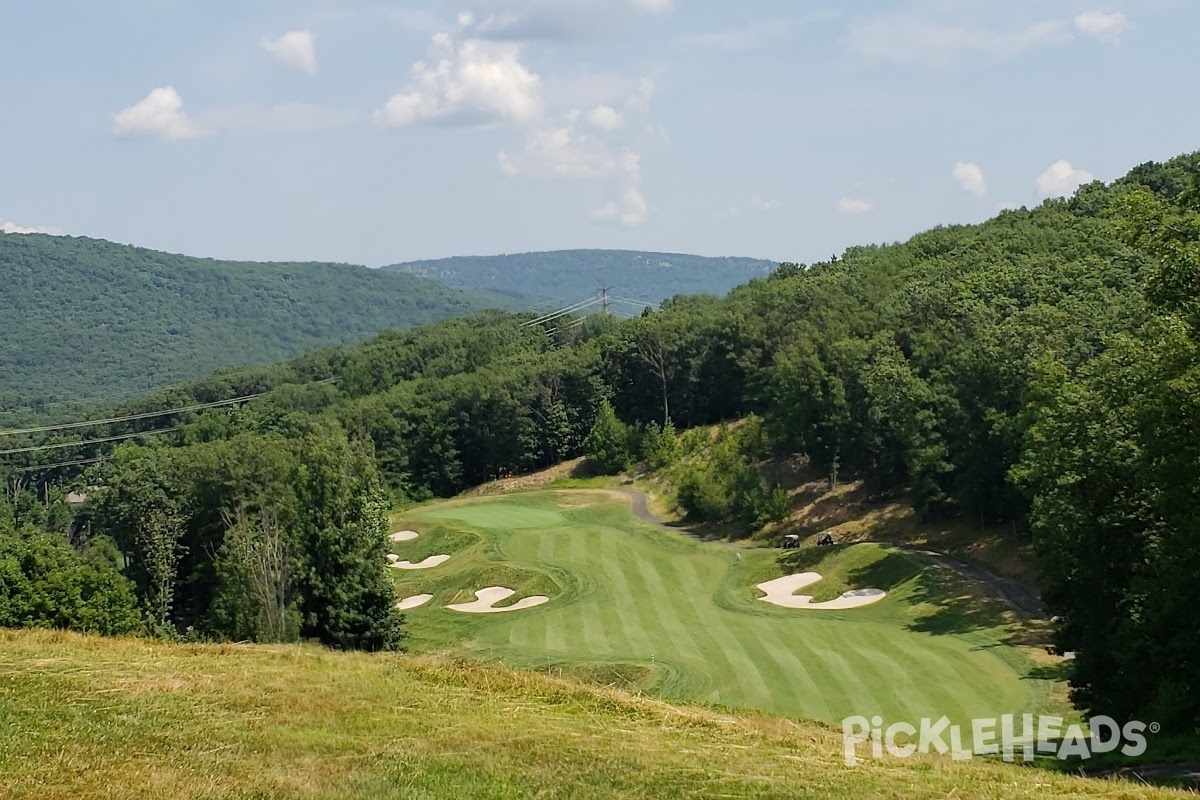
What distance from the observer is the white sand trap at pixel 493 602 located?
44.3 m

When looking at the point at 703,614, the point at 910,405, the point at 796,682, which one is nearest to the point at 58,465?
the point at 910,405

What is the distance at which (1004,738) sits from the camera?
21.0 metres

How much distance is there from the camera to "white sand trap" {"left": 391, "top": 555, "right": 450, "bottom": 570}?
5636 cm

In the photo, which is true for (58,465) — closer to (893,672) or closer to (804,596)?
(804,596)

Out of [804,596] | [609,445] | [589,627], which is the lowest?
[804,596]

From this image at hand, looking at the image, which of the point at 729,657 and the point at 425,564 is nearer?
the point at 729,657

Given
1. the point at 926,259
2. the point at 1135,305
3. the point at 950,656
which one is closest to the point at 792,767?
the point at 950,656

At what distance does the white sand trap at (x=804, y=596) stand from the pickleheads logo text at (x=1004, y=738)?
16.2m

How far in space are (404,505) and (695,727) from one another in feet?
249

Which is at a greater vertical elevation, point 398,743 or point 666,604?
point 398,743

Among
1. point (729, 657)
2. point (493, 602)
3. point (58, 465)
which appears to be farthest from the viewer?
point (58, 465)

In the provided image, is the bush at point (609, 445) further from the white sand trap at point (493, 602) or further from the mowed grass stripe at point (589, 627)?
the white sand trap at point (493, 602)

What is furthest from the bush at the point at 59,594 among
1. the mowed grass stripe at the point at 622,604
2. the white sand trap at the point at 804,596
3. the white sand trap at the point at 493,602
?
the white sand trap at the point at 804,596

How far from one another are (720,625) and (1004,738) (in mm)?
17207
